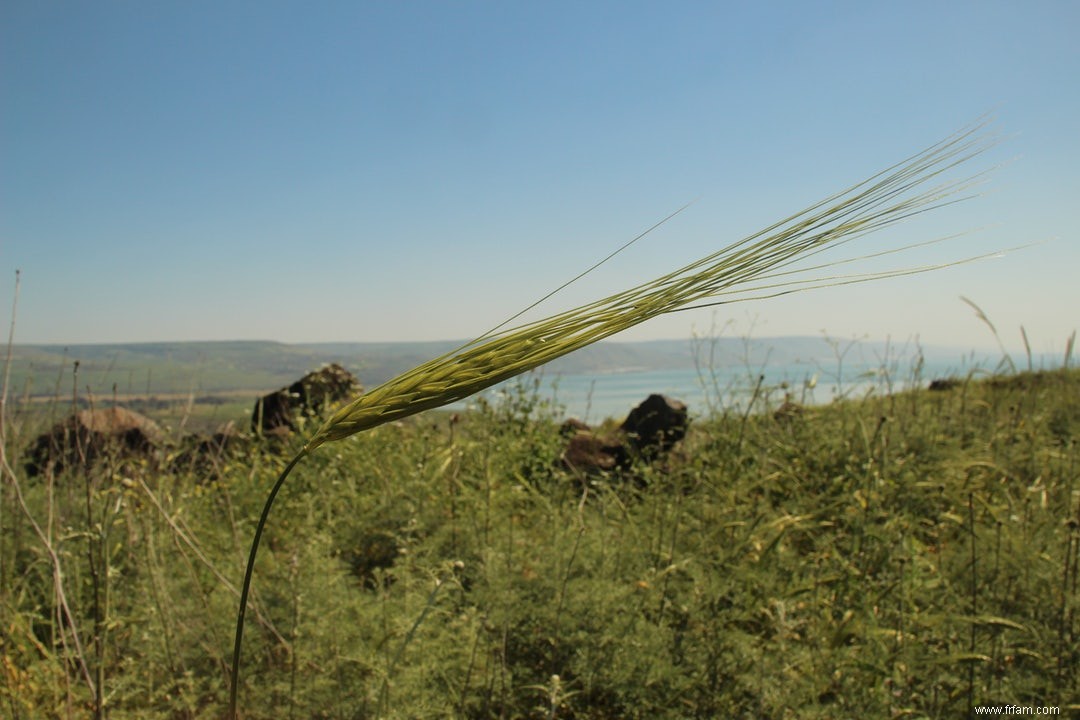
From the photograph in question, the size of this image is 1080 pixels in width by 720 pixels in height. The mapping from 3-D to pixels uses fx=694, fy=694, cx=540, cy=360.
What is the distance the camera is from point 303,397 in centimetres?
687

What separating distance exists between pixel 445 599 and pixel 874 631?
1.55 meters

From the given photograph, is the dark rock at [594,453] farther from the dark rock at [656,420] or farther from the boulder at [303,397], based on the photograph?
the boulder at [303,397]

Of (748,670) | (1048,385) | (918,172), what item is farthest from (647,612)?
(1048,385)

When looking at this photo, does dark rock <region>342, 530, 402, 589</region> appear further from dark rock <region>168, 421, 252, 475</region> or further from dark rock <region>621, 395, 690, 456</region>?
dark rock <region>621, 395, 690, 456</region>

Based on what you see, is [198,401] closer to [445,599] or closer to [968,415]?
[445,599]

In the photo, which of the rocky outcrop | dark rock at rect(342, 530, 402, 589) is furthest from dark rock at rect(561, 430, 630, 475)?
dark rock at rect(342, 530, 402, 589)

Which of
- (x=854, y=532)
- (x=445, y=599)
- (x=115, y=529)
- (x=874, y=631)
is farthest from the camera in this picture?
(x=115, y=529)

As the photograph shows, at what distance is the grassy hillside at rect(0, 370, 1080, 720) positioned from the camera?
2254mm

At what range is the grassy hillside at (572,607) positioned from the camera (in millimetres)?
2254

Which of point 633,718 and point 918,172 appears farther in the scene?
point 633,718

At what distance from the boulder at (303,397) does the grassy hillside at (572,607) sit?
84.6 inches

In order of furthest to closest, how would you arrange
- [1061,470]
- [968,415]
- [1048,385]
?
[1048,385], [968,415], [1061,470]

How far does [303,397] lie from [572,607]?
500 cm

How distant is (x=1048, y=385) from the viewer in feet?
23.2
